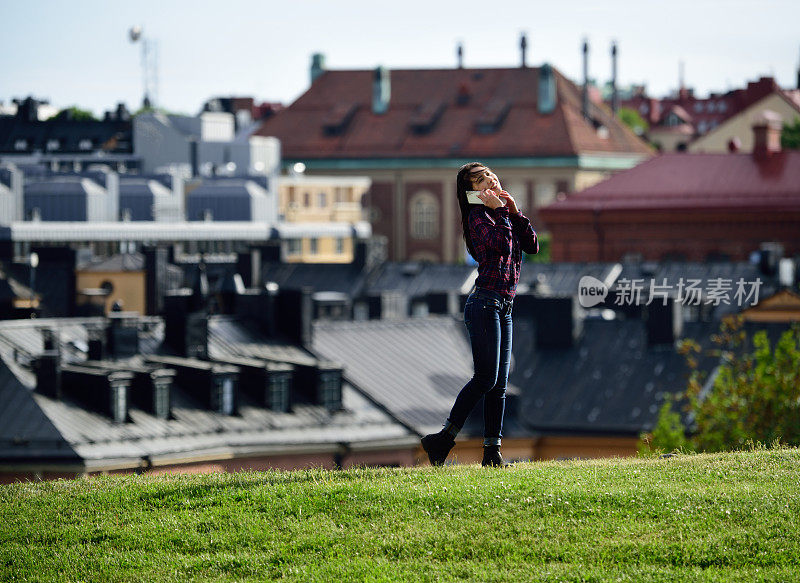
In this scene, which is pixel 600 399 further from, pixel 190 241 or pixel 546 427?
pixel 190 241

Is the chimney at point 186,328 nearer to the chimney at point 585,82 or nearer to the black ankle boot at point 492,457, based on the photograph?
the black ankle boot at point 492,457

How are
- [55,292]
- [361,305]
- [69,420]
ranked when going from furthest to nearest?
[55,292] < [361,305] < [69,420]

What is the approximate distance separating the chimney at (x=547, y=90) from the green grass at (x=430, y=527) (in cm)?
14981

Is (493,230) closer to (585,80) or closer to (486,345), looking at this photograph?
(486,345)

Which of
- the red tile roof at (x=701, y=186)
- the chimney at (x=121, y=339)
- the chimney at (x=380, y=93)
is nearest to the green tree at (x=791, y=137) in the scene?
the red tile roof at (x=701, y=186)

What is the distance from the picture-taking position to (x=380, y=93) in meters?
176

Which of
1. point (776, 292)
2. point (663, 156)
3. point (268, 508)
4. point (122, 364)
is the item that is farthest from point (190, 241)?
point (268, 508)

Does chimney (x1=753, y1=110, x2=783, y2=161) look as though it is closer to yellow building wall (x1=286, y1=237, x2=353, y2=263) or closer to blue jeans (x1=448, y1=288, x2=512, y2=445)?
yellow building wall (x1=286, y1=237, x2=353, y2=263)

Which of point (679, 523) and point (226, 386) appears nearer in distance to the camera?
point (679, 523)

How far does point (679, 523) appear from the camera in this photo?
1723 centimetres

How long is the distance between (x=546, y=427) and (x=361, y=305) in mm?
27939

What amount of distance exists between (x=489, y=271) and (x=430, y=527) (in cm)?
340

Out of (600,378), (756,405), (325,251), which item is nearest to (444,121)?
(325,251)

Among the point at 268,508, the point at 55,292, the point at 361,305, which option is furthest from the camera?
the point at 55,292
